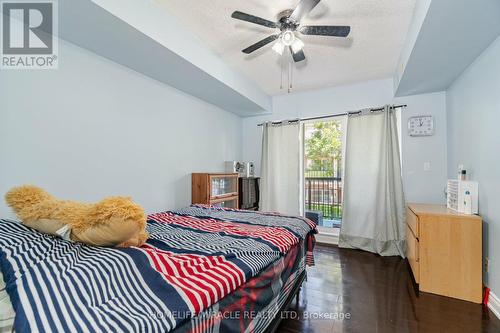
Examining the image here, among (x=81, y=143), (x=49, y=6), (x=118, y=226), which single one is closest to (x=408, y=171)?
(x=118, y=226)

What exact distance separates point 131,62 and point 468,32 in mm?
2990

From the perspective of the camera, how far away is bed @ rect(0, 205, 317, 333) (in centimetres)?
61

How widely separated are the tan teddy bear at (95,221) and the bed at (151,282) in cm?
5

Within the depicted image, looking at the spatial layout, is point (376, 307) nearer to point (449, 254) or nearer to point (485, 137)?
point (449, 254)

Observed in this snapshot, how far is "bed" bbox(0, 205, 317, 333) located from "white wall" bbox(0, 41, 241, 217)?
2.32 feet

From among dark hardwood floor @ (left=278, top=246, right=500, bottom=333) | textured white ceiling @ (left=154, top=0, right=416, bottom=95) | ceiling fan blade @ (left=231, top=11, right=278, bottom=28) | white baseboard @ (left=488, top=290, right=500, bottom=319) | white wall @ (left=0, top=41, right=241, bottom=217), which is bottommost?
dark hardwood floor @ (left=278, top=246, right=500, bottom=333)

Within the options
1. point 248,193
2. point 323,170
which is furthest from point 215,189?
point 323,170

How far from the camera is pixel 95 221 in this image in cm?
101

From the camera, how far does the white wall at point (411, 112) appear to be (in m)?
A: 3.05

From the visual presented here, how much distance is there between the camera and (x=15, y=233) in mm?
1129

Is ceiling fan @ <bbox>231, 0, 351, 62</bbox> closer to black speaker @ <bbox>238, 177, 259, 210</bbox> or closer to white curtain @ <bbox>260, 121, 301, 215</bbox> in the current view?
white curtain @ <bbox>260, 121, 301, 215</bbox>

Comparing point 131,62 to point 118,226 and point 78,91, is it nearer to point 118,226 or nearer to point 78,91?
point 78,91

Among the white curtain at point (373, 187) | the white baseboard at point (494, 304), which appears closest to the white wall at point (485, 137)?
the white baseboard at point (494, 304)

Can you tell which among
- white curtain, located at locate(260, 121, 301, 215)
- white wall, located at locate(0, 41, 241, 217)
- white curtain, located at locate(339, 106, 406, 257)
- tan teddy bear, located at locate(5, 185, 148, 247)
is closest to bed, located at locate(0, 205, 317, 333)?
tan teddy bear, located at locate(5, 185, 148, 247)
